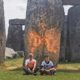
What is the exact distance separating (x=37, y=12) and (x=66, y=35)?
7.11 metres

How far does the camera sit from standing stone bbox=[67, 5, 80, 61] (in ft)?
84.9

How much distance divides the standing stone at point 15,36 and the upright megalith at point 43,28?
50.8 ft

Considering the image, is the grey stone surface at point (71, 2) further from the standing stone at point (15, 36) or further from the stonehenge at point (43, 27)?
the standing stone at point (15, 36)

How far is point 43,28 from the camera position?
19297mm

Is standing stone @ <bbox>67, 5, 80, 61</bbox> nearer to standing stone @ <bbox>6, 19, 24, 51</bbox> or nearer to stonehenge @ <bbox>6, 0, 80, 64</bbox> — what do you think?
stonehenge @ <bbox>6, 0, 80, 64</bbox>

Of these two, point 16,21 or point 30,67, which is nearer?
point 30,67

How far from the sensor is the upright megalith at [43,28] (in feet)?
63.0

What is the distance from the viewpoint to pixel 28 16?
19562 mm

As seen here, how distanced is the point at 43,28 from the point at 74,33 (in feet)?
23.5

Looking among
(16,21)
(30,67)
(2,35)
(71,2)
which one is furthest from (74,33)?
(30,67)

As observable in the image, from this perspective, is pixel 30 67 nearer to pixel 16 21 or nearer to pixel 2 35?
pixel 2 35

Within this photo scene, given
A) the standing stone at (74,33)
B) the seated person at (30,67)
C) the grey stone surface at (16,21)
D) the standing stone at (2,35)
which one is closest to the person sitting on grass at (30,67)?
the seated person at (30,67)

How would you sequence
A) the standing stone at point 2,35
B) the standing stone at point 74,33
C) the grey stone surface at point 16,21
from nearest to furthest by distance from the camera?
the standing stone at point 2,35
the standing stone at point 74,33
the grey stone surface at point 16,21

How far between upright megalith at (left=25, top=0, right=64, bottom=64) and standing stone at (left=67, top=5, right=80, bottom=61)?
21.2ft
